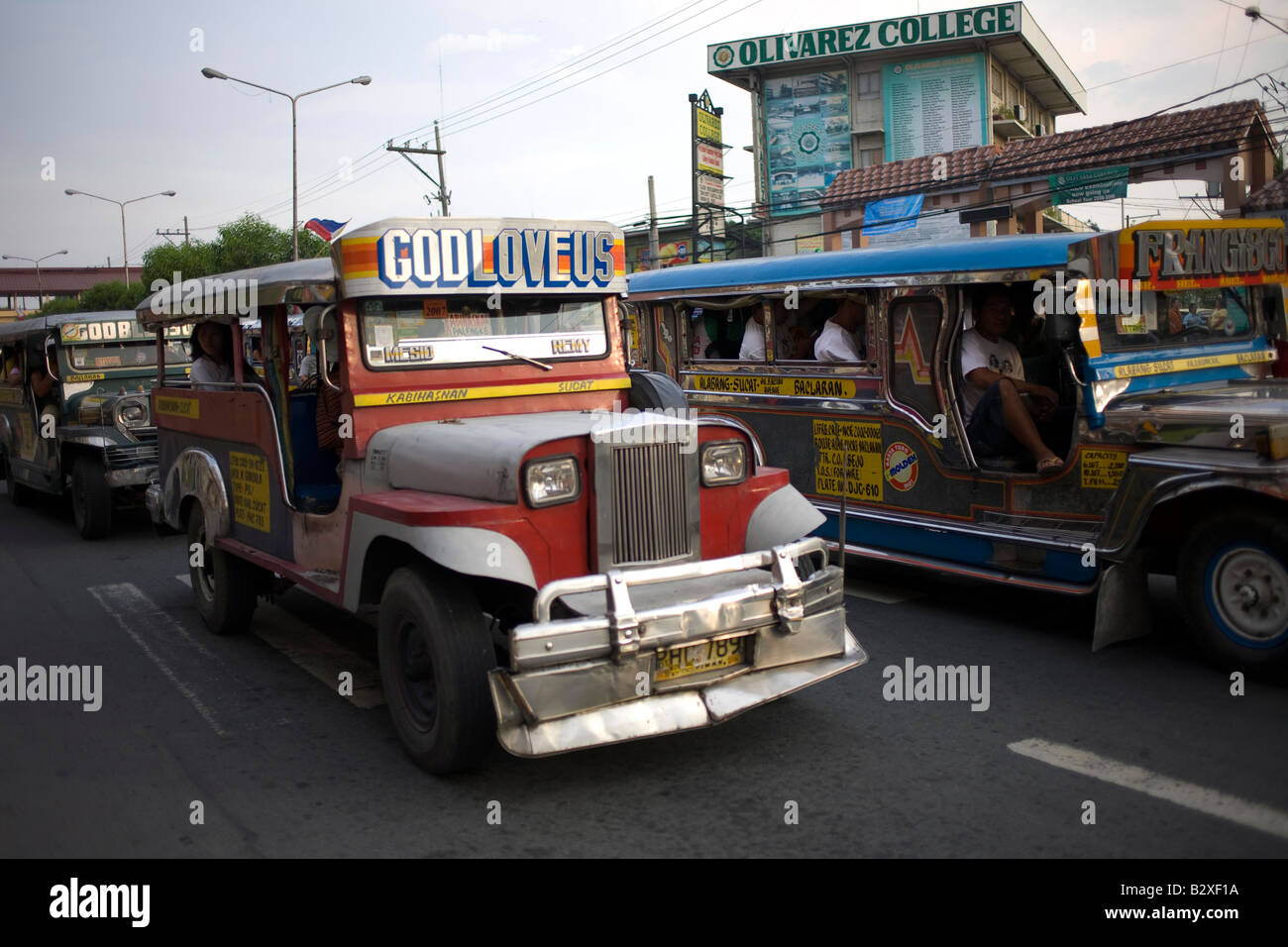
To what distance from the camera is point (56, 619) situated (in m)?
7.11

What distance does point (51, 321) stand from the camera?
11.0m

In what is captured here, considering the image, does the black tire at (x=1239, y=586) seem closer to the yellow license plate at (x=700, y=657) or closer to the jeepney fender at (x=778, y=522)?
the jeepney fender at (x=778, y=522)

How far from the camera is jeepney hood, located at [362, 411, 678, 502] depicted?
4.16 meters

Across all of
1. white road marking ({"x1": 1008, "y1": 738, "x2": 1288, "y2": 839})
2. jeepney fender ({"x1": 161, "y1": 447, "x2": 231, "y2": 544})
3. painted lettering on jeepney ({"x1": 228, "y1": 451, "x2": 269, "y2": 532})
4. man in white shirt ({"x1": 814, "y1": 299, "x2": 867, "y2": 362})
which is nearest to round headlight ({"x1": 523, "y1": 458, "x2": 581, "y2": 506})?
white road marking ({"x1": 1008, "y1": 738, "x2": 1288, "y2": 839})

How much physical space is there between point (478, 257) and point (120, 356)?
25.7ft

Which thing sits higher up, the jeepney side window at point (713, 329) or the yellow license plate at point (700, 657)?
the jeepney side window at point (713, 329)

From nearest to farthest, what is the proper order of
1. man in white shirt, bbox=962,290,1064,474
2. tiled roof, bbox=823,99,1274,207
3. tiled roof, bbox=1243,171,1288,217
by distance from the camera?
1. man in white shirt, bbox=962,290,1064,474
2. tiled roof, bbox=1243,171,1288,217
3. tiled roof, bbox=823,99,1274,207

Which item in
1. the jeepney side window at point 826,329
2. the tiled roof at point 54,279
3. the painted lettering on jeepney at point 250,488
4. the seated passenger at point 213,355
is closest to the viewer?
the painted lettering on jeepney at point 250,488

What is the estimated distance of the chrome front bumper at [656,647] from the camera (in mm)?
3707

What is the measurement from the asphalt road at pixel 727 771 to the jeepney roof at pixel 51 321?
5974 millimetres

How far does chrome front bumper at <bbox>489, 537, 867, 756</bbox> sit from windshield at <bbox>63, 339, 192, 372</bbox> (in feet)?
28.6

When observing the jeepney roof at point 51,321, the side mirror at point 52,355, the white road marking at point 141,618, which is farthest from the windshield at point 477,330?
the side mirror at point 52,355

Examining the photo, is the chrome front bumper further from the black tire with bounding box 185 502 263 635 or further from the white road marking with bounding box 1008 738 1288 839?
the black tire with bounding box 185 502 263 635

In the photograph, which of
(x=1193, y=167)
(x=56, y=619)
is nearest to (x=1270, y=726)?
(x=56, y=619)
